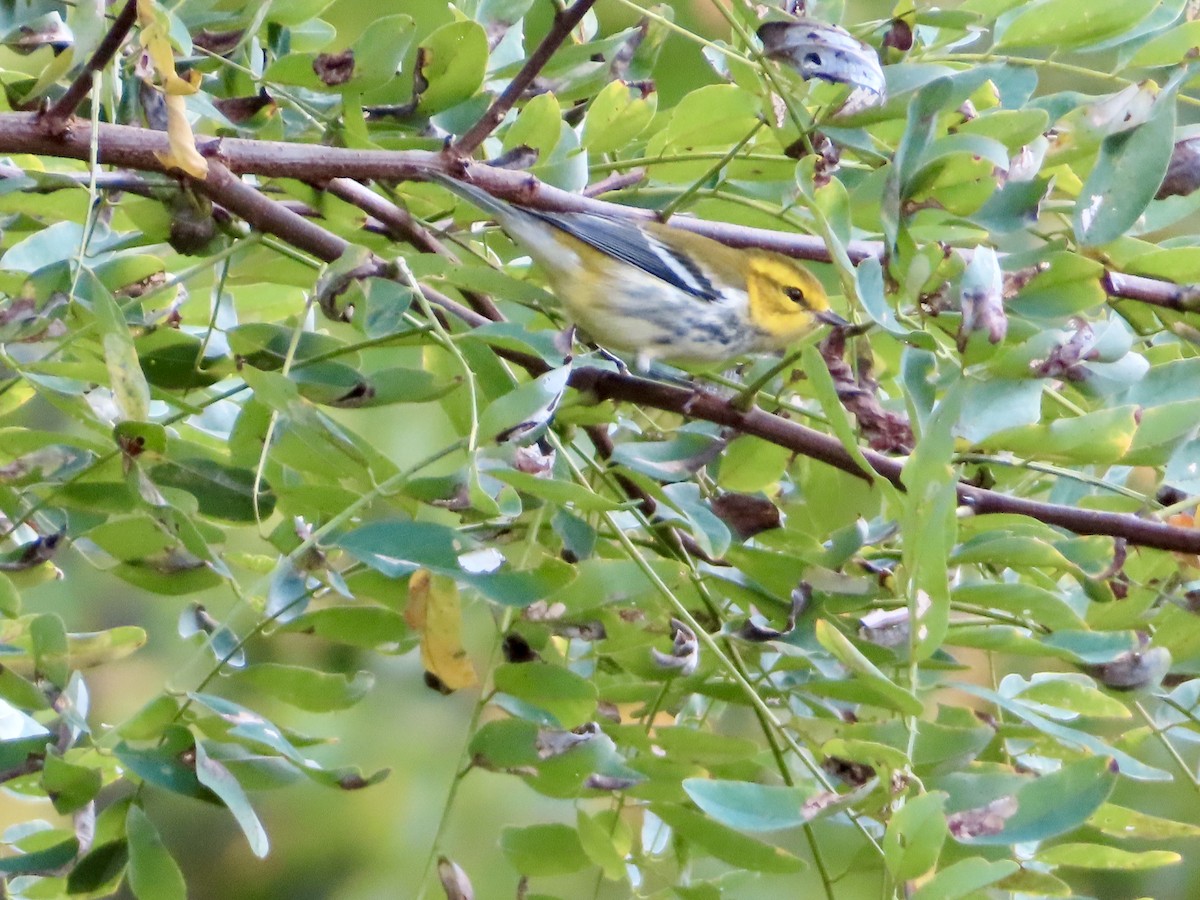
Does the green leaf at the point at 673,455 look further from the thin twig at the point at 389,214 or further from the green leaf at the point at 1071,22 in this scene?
the green leaf at the point at 1071,22

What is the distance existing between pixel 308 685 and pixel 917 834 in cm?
43

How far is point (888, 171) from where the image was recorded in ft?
2.94

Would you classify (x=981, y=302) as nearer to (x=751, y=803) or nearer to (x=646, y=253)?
(x=751, y=803)

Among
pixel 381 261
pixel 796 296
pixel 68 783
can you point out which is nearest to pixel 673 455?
pixel 381 261

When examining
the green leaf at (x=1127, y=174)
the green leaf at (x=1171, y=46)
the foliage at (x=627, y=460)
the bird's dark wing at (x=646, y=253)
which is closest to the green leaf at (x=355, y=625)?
the foliage at (x=627, y=460)

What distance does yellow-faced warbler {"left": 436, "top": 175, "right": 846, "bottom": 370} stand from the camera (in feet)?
5.34

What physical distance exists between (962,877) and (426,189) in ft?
2.33

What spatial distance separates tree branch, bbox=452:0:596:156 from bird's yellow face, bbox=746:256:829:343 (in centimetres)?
80

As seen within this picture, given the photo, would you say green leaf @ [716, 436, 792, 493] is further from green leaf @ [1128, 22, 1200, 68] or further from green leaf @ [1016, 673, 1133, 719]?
green leaf @ [1128, 22, 1200, 68]

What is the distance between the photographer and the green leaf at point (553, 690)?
87 centimetres

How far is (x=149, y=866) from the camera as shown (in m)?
0.88

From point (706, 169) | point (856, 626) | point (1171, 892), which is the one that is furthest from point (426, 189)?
point (1171, 892)

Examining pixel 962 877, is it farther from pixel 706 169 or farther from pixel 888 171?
pixel 706 169

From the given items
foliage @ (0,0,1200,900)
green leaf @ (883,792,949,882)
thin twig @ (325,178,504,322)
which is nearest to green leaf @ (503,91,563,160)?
foliage @ (0,0,1200,900)
